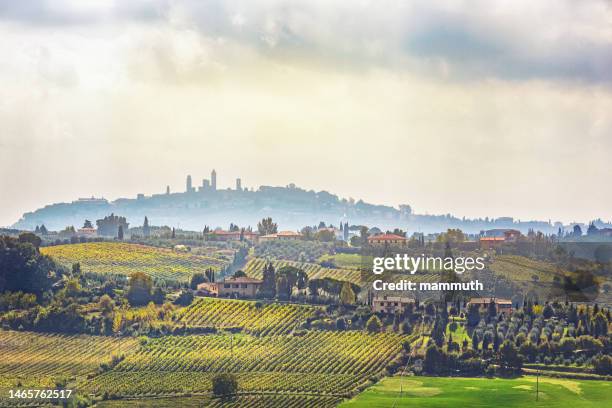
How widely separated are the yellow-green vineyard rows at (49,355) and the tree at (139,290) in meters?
8.17

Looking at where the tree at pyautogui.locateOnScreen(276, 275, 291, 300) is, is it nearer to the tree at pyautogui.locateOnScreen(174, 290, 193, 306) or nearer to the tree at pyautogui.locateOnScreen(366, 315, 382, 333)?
the tree at pyautogui.locateOnScreen(174, 290, 193, 306)

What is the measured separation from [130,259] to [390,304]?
44.4 metres

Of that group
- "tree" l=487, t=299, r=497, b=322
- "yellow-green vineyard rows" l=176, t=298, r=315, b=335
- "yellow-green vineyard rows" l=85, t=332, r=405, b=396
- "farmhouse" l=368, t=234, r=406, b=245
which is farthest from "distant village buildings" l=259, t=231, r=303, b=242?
"yellow-green vineyard rows" l=85, t=332, r=405, b=396

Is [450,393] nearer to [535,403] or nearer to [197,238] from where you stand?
[535,403]

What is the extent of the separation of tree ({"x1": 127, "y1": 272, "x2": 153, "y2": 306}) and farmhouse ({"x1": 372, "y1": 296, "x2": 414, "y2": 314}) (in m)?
17.6

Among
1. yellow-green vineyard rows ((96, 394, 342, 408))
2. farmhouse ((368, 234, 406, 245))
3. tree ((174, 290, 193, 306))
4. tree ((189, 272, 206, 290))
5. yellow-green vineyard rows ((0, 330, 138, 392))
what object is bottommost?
yellow-green vineyard rows ((96, 394, 342, 408))

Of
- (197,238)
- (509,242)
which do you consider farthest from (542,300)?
(197,238)

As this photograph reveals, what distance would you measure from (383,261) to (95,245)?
3659 cm

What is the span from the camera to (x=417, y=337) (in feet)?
260

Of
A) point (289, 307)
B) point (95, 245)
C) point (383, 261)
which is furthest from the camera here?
point (95, 245)

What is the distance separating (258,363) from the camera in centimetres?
7700

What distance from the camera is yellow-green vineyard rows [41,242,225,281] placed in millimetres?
116875

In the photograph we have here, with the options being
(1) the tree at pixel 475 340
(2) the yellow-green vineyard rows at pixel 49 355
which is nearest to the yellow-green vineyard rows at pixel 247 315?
(2) the yellow-green vineyard rows at pixel 49 355

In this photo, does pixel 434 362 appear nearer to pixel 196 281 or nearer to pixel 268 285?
pixel 268 285
